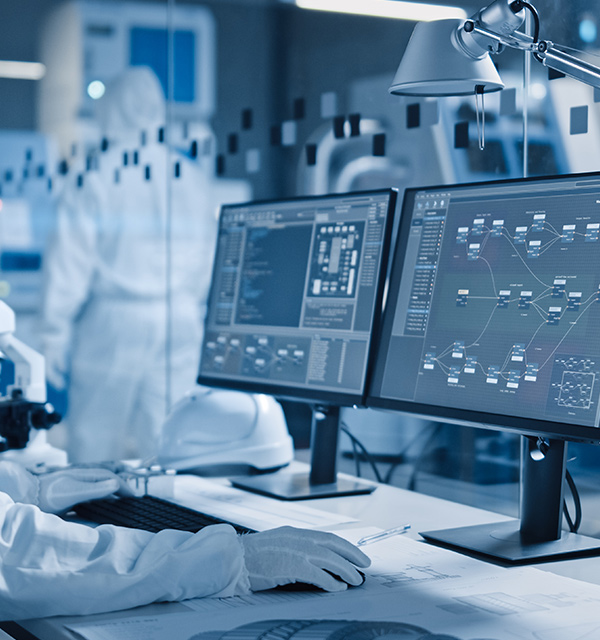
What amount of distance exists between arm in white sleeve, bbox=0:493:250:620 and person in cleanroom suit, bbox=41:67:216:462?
2177 mm

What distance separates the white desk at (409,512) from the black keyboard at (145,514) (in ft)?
0.37

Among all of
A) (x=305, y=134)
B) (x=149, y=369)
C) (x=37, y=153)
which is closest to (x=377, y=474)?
(x=305, y=134)

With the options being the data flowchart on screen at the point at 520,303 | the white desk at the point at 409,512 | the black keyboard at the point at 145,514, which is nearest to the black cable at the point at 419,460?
the white desk at the point at 409,512

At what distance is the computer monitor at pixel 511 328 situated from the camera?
121 centimetres

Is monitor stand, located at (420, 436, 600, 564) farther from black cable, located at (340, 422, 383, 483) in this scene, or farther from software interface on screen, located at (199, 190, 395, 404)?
black cable, located at (340, 422, 383, 483)

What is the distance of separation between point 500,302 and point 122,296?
216cm

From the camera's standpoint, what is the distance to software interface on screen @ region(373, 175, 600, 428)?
3.98 feet

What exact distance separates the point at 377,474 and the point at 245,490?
330 millimetres

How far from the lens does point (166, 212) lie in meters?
3.30

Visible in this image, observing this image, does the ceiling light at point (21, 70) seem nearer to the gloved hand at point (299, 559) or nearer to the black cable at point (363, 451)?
the black cable at point (363, 451)

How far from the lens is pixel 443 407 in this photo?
4.46 ft

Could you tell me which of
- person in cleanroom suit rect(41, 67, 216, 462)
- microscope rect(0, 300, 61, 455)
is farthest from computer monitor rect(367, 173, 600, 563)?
person in cleanroom suit rect(41, 67, 216, 462)

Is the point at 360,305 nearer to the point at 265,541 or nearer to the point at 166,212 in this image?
the point at 265,541

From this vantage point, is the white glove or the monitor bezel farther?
the white glove
